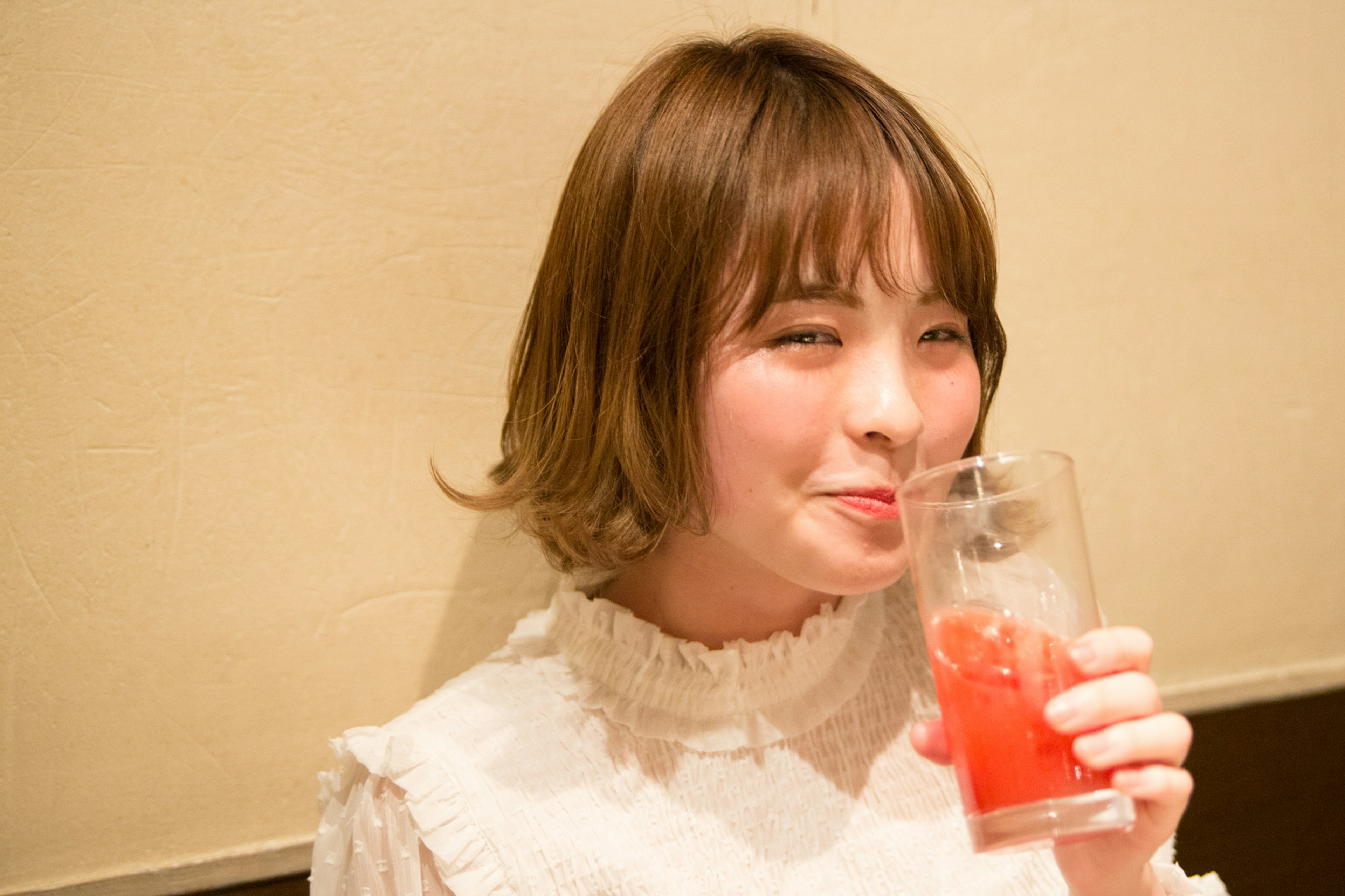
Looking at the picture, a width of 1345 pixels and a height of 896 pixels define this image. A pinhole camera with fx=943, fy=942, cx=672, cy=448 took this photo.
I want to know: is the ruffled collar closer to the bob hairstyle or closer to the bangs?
the bob hairstyle

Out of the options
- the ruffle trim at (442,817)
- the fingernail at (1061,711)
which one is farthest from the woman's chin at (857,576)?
the ruffle trim at (442,817)

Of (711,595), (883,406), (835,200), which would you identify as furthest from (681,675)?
(835,200)

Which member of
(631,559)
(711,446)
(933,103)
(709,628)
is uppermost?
(933,103)

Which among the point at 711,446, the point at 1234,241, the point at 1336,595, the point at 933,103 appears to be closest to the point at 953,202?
the point at 711,446

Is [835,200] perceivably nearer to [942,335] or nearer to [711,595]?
[942,335]

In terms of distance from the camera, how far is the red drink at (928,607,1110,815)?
61cm

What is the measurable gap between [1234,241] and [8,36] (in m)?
1.49

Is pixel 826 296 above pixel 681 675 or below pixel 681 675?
above

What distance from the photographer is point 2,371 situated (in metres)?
0.94

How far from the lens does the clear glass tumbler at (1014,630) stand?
0.61m

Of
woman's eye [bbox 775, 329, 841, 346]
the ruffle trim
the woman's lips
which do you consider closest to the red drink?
the woman's lips

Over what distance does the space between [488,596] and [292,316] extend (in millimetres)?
381

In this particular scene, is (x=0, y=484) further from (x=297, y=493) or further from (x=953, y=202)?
(x=953, y=202)

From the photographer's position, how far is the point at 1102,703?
60 centimetres
